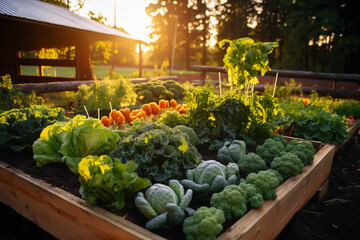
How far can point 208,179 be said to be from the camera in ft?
6.24

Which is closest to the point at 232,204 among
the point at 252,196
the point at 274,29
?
the point at 252,196

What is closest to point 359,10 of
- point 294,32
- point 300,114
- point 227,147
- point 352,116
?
point 294,32

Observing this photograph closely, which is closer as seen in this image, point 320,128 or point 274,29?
point 320,128

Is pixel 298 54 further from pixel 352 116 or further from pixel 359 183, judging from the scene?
pixel 359 183

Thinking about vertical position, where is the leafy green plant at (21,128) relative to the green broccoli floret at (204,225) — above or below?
above

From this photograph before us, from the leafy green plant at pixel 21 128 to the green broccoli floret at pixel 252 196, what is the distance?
214 centimetres

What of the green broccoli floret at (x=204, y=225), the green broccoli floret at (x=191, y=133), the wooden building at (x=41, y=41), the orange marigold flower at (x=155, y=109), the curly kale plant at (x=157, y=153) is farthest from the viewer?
the wooden building at (x=41, y=41)

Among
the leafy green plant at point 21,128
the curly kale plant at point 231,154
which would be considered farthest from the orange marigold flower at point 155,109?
the curly kale plant at point 231,154

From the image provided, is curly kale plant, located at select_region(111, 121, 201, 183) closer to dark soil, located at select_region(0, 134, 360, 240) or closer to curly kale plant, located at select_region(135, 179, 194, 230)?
curly kale plant, located at select_region(135, 179, 194, 230)

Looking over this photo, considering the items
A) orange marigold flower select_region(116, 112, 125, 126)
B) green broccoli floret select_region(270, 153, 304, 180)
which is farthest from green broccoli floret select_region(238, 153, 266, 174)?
orange marigold flower select_region(116, 112, 125, 126)

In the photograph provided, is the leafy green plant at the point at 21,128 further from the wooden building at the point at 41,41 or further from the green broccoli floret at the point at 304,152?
the wooden building at the point at 41,41

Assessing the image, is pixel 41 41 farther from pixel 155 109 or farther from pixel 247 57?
pixel 247 57

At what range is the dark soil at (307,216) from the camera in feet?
7.07

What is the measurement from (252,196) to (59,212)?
53.7 inches
